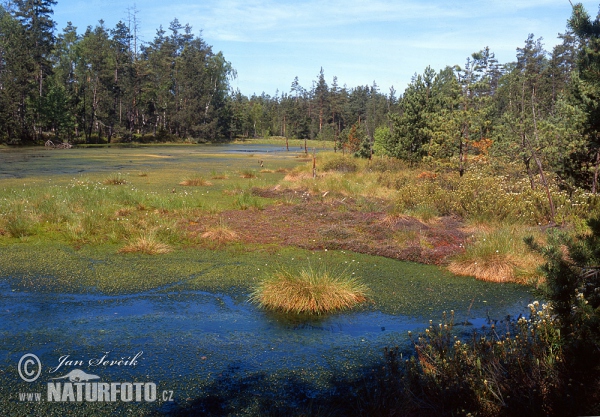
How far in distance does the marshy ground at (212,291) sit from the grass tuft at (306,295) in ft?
0.62

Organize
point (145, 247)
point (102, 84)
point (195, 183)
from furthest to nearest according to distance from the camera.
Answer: point (102, 84), point (195, 183), point (145, 247)

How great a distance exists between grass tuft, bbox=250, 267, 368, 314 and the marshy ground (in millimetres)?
188

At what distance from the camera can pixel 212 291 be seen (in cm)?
722

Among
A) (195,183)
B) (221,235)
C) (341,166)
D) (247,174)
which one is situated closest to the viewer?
(221,235)

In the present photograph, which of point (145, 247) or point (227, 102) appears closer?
point (145, 247)

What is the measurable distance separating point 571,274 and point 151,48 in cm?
7842

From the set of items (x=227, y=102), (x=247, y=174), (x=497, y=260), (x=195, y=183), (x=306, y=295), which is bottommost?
(x=306, y=295)

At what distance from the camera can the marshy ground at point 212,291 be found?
4633 millimetres

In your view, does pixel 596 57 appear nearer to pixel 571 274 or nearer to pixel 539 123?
pixel 571 274

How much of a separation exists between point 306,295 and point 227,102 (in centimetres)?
7030

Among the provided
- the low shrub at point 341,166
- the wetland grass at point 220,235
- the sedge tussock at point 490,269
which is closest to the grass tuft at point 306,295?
the sedge tussock at point 490,269

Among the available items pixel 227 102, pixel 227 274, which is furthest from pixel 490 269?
pixel 227 102

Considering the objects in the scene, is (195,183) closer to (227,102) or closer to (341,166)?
(341,166)

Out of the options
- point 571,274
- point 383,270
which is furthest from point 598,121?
point 383,270
